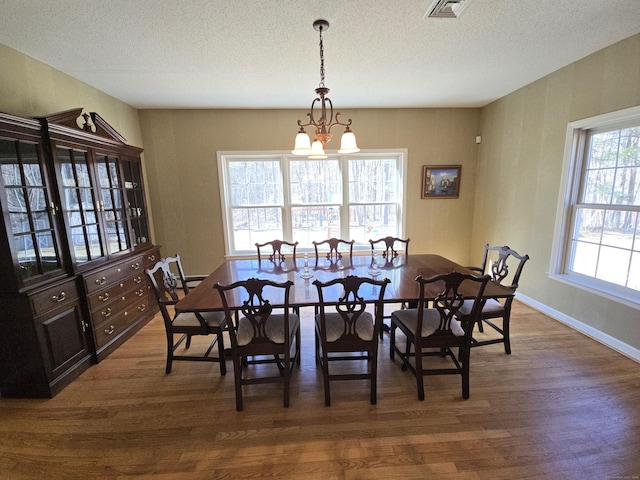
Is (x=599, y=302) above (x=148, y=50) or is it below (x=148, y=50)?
below

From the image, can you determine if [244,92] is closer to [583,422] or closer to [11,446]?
[11,446]

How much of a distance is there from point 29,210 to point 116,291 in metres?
1.01

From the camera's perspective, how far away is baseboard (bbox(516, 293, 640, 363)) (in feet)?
7.40

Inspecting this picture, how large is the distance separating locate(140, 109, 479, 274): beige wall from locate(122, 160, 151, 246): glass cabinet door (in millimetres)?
634

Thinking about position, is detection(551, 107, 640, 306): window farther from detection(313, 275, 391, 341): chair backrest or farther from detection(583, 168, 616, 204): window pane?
detection(313, 275, 391, 341): chair backrest

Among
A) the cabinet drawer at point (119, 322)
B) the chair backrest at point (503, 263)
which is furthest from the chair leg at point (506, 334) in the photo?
the cabinet drawer at point (119, 322)

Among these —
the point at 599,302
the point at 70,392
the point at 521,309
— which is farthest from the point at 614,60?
the point at 70,392

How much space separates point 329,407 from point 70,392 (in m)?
1.97

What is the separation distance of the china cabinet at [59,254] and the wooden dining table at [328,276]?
0.96 metres

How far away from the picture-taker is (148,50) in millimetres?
2203

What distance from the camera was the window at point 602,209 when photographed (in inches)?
91.7

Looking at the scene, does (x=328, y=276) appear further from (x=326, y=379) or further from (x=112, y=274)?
(x=112, y=274)

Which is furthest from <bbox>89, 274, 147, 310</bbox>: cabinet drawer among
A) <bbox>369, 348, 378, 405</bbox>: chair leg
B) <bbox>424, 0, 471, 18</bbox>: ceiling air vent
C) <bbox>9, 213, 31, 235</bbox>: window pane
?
<bbox>424, 0, 471, 18</bbox>: ceiling air vent

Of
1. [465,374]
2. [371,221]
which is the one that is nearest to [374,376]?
[465,374]
